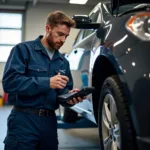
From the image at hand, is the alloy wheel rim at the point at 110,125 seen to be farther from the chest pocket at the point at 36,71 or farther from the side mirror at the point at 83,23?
the side mirror at the point at 83,23

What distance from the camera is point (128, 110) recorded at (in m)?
1.53

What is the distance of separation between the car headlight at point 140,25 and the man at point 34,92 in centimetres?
39

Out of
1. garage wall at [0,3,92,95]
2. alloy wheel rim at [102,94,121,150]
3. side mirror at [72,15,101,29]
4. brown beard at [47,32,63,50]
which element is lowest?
alloy wheel rim at [102,94,121,150]

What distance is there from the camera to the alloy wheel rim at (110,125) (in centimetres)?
169

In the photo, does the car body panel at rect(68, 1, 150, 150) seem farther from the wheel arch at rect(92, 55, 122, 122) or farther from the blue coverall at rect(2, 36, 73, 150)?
the blue coverall at rect(2, 36, 73, 150)

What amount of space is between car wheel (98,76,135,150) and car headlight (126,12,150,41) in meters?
0.30

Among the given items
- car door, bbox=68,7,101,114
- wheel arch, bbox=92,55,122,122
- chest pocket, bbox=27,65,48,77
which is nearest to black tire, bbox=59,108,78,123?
car door, bbox=68,7,101,114

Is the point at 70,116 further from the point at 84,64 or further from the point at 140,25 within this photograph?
the point at 140,25

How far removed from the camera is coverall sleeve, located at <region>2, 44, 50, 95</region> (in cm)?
161

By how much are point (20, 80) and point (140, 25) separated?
708 millimetres

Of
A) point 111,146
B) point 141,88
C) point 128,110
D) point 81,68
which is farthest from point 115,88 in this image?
point 81,68

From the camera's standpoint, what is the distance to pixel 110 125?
70.9 inches

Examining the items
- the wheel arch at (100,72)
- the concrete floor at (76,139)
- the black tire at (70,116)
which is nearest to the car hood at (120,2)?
the wheel arch at (100,72)

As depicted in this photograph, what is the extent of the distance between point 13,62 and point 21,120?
13.5 inches
